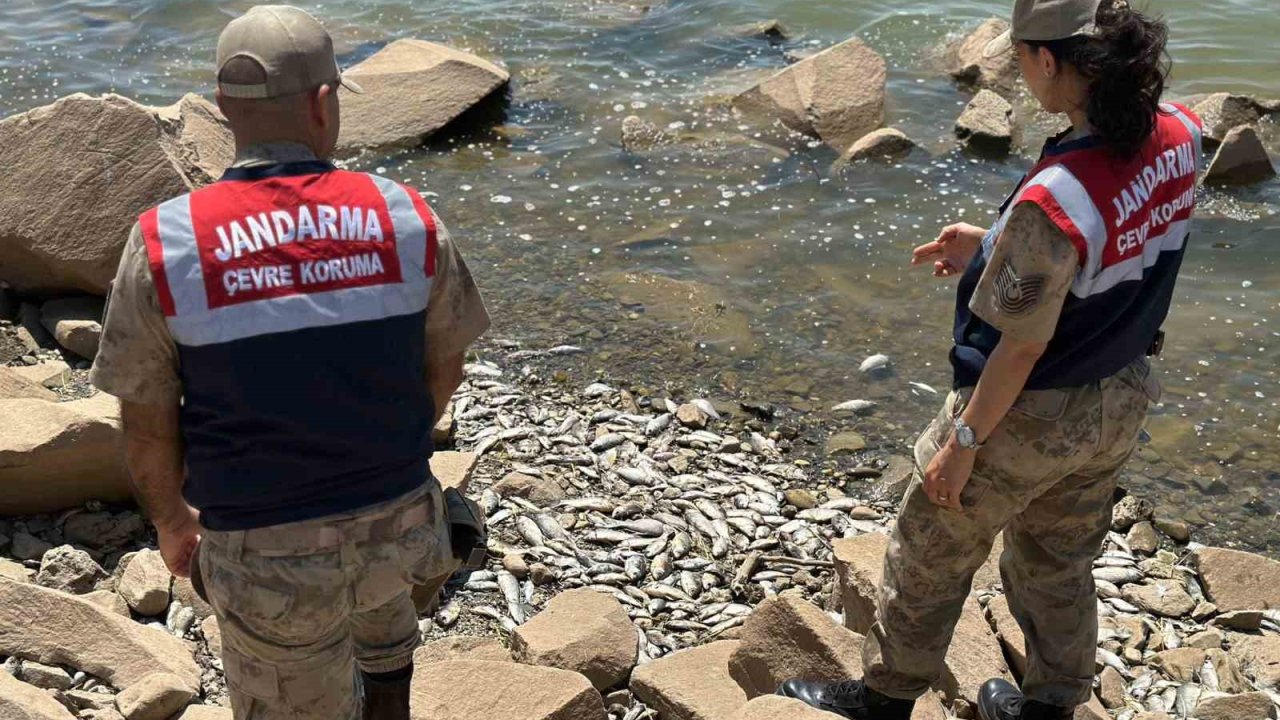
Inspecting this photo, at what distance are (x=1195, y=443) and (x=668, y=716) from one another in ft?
12.9

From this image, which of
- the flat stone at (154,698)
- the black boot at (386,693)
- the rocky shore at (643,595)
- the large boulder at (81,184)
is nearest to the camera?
the black boot at (386,693)

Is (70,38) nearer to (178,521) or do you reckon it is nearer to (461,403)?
(461,403)

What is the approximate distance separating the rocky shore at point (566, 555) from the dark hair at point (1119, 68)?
1.81 metres

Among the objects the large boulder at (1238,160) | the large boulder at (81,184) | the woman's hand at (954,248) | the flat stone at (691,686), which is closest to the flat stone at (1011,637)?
the flat stone at (691,686)

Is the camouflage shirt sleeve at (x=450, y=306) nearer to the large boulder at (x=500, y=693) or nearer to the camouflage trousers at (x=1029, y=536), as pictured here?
the large boulder at (x=500, y=693)

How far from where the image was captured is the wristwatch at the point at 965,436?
358 centimetres

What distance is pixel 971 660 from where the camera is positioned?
14.9ft

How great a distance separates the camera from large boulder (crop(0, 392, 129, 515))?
505 centimetres

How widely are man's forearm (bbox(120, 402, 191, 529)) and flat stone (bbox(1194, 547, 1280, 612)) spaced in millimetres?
4311

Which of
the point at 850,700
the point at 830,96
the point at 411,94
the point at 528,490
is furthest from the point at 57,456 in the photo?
the point at 830,96

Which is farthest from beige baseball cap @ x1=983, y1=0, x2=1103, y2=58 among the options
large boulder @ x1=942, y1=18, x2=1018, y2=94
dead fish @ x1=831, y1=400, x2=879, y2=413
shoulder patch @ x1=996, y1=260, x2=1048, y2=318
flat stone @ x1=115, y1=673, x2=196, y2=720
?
large boulder @ x1=942, y1=18, x2=1018, y2=94

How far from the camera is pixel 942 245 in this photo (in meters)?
4.22

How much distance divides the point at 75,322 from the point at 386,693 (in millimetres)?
4119

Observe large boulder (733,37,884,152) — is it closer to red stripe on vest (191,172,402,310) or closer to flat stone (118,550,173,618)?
flat stone (118,550,173,618)
